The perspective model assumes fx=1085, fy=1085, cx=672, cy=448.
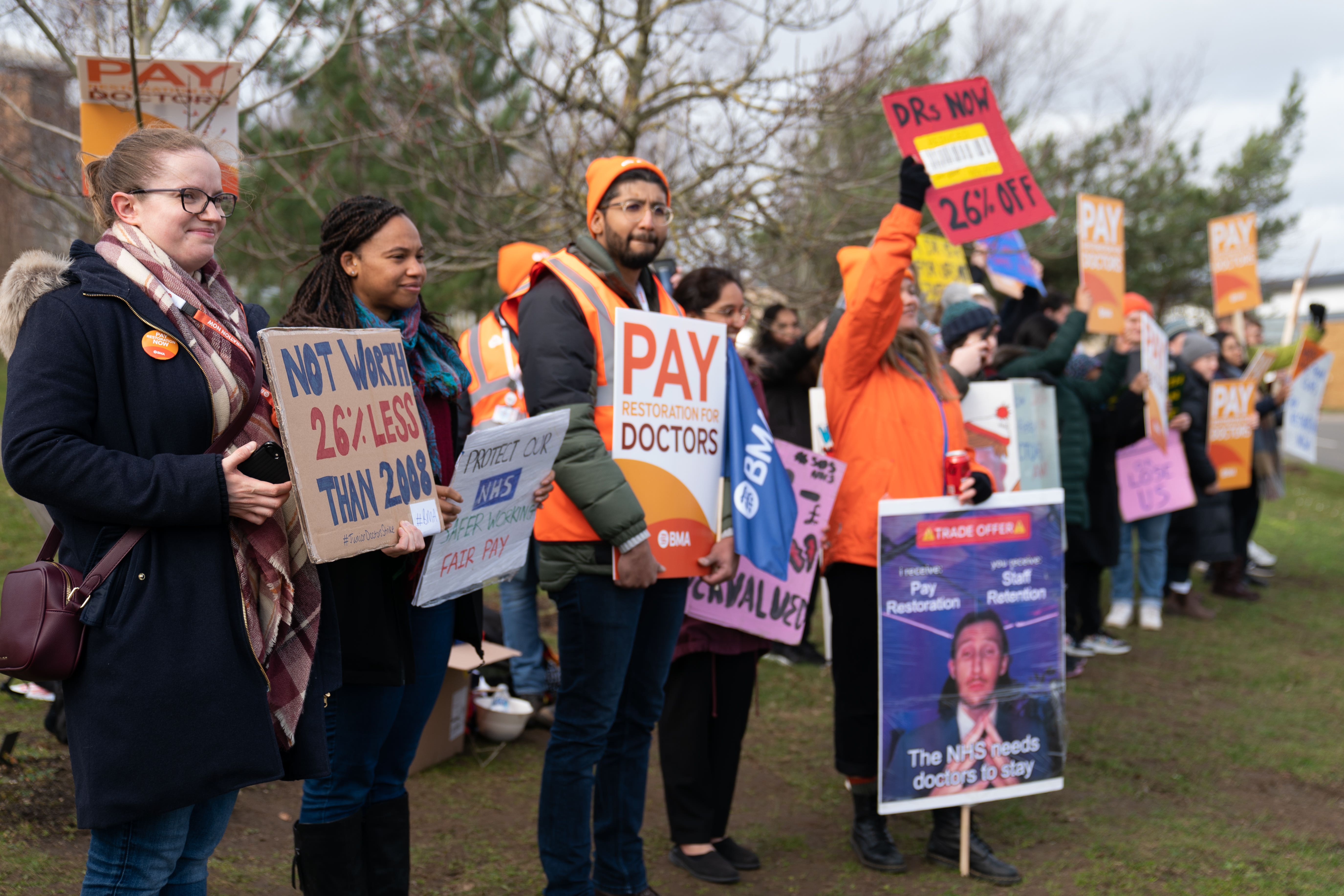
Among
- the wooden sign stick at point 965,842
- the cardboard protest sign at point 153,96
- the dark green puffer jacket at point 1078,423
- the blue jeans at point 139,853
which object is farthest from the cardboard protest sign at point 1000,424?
the blue jeans at point 139,853

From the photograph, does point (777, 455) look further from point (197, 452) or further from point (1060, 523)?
point (197, 452)

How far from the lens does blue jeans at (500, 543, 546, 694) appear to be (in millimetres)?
5320

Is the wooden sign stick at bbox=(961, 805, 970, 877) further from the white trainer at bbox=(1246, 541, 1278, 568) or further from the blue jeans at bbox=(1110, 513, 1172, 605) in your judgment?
the white trainer at bbox=(1246, 541, 1278, 568)

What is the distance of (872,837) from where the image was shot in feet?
12.9

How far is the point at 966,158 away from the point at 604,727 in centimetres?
274

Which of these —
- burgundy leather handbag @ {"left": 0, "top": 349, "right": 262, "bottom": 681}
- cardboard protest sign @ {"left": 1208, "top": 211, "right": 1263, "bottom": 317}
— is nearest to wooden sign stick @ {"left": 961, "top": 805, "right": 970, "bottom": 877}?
burgundy leather handbag @ {"left": 0, "top": 349, "right": 262, "bottom": 681}

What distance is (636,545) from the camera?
297 centimetres

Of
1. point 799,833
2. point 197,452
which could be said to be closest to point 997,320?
point 799,833

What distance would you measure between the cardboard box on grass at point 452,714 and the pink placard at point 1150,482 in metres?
5.00

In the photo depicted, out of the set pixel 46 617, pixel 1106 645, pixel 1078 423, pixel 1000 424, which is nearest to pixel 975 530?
pixel 1000 424

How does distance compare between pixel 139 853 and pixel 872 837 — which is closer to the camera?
pixel 139 853

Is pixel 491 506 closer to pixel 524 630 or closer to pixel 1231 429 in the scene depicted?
pixel 524 630

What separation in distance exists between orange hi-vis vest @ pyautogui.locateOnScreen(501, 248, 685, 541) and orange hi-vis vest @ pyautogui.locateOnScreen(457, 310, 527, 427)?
1234 millimetres

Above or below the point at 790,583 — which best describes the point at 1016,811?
below
